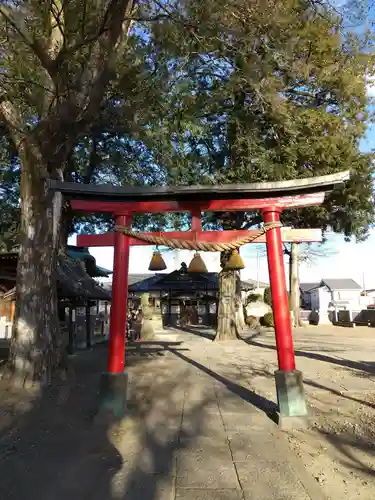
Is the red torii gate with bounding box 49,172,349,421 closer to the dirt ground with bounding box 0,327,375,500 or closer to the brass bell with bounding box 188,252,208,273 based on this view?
the dirt ground with bounding box 0,327,375,500

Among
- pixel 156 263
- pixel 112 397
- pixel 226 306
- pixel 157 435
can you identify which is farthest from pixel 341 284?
pixel 157 435

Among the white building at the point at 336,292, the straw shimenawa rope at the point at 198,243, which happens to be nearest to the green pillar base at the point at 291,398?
the straw shimenawa rope at the point at 198,243

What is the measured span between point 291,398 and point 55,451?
10.9ft

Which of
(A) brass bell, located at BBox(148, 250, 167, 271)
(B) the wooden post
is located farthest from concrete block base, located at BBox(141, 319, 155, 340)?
(B) the wooden post

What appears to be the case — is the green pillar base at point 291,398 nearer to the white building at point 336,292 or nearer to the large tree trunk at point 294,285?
the large tree trunk at point 294,285

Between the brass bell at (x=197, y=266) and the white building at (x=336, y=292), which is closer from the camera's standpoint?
the brass bell at (x=197, y=266)

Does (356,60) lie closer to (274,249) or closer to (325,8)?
(325,8)

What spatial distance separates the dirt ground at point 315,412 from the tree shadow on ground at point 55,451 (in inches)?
0.8

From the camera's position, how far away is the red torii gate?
251 inches

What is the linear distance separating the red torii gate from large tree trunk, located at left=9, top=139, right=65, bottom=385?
1.63 m

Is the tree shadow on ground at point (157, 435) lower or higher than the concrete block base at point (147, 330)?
lower

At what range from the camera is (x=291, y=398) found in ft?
20.2

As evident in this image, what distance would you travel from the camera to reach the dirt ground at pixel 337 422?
14.2 ft

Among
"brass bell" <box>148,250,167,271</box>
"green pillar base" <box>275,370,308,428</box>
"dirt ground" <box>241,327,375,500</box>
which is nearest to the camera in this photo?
"dirt ground" <box>241,327,375,500</box>
